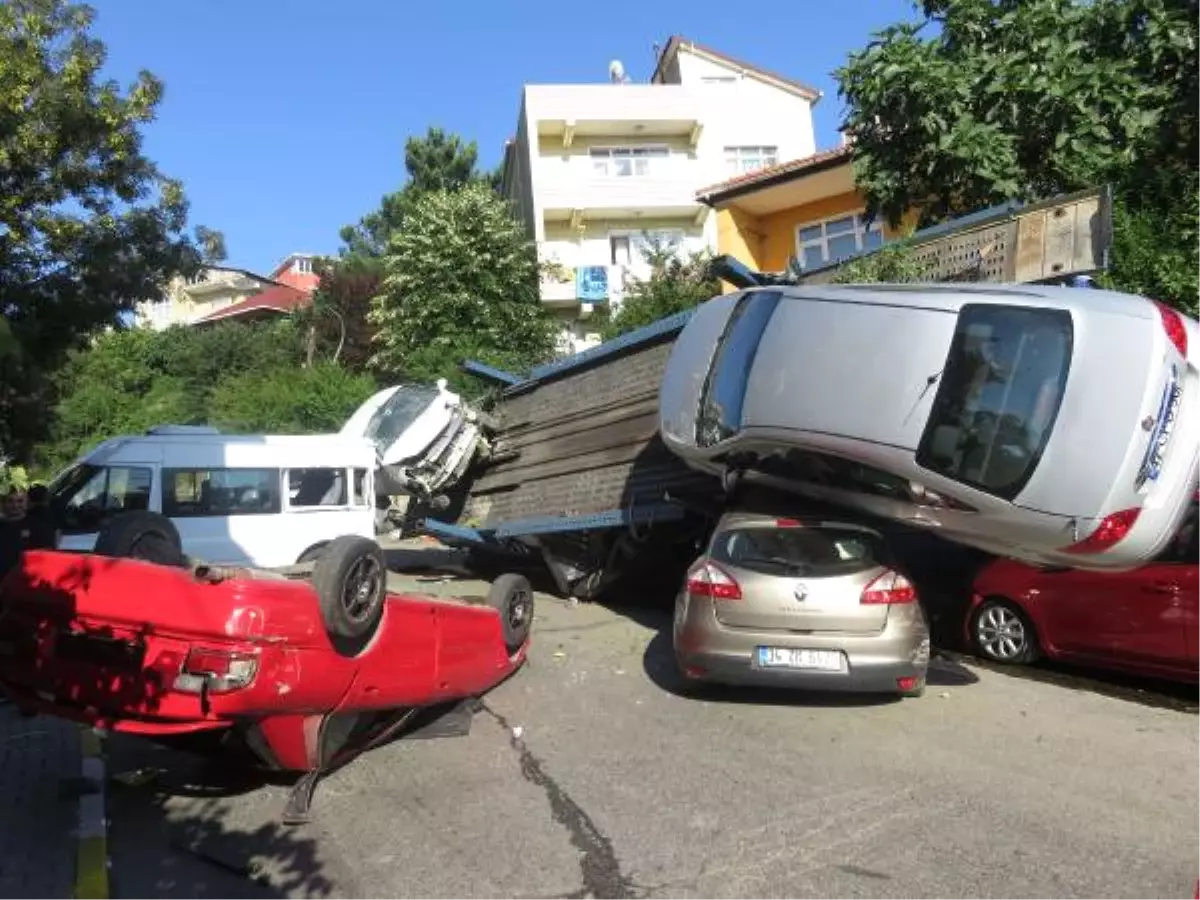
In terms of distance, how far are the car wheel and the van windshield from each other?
7.07m

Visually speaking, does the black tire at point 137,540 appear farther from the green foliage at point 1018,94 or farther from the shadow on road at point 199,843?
the green foliage at point 1018,94

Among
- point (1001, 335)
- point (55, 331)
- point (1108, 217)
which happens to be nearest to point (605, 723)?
point (1001, 335)

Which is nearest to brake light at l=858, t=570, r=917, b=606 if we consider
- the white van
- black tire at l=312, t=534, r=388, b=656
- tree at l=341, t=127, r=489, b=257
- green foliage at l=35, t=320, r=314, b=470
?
black tire at l=312, t=534, r=388, b=656

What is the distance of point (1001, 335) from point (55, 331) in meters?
14.6

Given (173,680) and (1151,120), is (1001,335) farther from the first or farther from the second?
(1151,120)

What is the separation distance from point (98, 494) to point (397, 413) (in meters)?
3.77

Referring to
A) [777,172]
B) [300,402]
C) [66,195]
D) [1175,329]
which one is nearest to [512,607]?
[1175,329]

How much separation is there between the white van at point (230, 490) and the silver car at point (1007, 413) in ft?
24.8

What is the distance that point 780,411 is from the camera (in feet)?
22.2

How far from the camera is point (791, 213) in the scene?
2562cm

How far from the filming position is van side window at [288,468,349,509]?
13555 mm

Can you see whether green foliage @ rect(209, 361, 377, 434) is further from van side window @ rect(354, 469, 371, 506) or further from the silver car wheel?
the silver car wheel

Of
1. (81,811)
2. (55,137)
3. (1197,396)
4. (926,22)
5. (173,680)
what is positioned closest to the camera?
(173,680)

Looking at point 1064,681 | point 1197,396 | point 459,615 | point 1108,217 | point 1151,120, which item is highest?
point 1151,120
